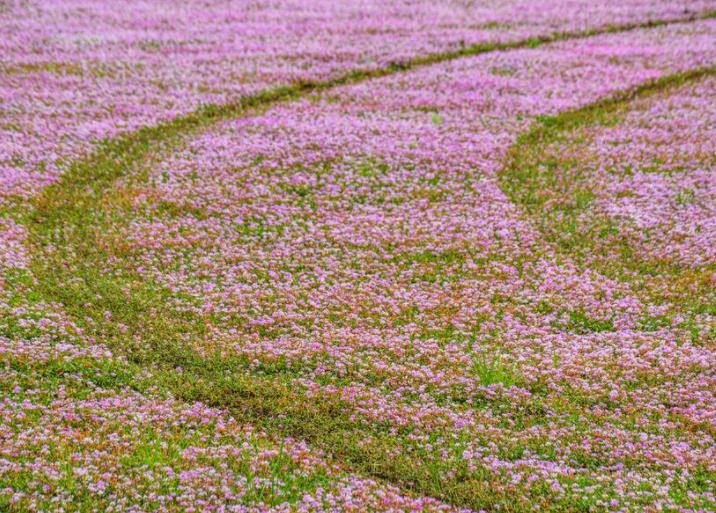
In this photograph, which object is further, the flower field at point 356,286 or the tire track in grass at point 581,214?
the tire track in grass at point 581,214

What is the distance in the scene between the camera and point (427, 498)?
9539 millimetres

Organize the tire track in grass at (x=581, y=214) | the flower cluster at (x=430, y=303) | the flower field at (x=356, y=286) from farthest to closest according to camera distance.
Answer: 1. the tire track in grass at (x=581, y=214)
2. the flower cluster at (x=430, y=303)
3. the flower field at (x=356, y=286)

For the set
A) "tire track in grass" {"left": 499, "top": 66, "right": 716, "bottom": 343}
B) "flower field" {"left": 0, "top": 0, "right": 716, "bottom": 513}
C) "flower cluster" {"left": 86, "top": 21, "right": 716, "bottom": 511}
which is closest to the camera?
"flower field" {"left": 0, "top": 0, "right": 716, "bottom": 513}

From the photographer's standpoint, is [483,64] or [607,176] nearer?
[607,176]

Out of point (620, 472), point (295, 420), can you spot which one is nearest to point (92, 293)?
point (295, 420)

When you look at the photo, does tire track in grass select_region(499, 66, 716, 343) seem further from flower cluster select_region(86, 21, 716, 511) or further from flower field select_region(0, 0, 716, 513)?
flower cluster select_region(86, 21, 716, 511)

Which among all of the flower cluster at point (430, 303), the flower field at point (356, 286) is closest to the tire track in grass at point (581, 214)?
the flower field at point (356, 286)

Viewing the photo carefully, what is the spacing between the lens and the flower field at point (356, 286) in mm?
9898

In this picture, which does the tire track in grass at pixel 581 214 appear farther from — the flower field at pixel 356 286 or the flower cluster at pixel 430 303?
the flower cluster at pixel 430 303

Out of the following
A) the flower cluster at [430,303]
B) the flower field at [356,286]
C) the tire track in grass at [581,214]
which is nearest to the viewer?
the flower field at [356,286]

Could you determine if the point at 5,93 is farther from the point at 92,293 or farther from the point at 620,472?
the point at 620,472

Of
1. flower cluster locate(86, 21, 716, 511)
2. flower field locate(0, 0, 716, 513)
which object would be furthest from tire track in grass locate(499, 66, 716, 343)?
flower cluster locate(86, 21, 716, 511)

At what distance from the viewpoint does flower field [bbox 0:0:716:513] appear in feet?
32.5

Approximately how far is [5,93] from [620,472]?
24953 millimetres
